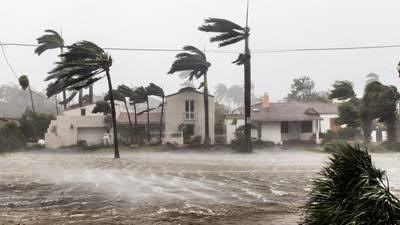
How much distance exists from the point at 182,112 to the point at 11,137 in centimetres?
1824

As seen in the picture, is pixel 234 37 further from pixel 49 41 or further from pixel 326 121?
pixel 49 41

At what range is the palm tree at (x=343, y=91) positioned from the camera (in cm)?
4906

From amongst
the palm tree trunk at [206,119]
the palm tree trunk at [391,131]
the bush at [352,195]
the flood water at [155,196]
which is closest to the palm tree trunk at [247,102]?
the palm tree trunk at [206,119]

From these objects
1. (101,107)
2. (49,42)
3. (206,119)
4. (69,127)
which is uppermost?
(49,42)

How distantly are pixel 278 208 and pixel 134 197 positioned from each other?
4.86 meters

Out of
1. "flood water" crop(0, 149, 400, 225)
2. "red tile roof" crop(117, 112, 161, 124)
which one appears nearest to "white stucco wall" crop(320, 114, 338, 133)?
"red tile roof" crop(117, 112, 161, 124)

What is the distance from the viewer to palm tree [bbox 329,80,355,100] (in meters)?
49.1

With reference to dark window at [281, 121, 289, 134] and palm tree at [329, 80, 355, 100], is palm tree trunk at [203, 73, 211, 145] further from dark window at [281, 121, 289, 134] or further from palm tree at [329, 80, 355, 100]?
palm tree at [329, 80, 355, 100]

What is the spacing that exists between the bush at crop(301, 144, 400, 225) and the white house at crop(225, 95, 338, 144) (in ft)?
151

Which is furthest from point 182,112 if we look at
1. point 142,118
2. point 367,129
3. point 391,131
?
point 391,131

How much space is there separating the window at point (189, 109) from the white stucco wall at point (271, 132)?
27.6ft

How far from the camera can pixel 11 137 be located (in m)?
51.3

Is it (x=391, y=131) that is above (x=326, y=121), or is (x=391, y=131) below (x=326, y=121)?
below

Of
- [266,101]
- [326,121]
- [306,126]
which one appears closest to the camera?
[306,126]
